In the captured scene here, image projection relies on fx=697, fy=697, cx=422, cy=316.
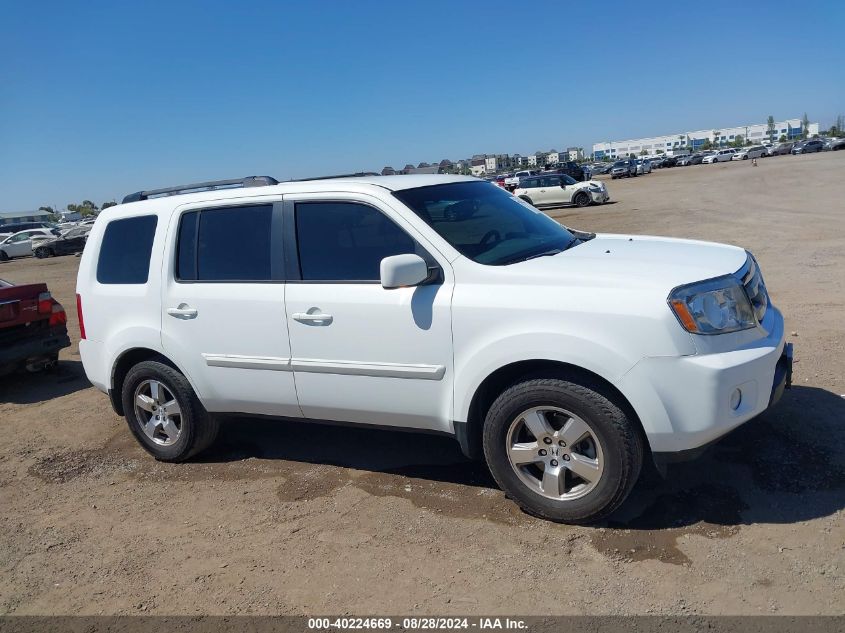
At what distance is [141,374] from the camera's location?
5.16m

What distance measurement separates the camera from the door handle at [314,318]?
167 inches

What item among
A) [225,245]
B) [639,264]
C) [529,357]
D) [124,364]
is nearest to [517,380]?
[529,357]

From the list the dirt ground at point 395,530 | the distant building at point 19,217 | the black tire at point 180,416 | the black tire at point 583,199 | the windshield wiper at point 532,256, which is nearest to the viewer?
the dirt ground at point 395,530

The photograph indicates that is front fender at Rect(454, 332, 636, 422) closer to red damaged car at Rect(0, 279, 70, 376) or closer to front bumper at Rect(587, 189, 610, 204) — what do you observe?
red damaged car at Rect(0, 279, 70, 376)

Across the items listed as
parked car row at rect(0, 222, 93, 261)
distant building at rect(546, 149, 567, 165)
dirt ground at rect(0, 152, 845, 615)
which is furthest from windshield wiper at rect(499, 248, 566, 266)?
distant building at rect(546, 149, 567, 165)

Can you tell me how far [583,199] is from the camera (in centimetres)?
3086

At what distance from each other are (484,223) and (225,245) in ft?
5.79

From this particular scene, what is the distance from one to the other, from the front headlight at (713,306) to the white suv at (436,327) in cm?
1

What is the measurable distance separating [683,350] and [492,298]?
101 centimetres

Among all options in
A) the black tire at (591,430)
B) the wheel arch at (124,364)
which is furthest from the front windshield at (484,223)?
the wheel arch at (124,364)

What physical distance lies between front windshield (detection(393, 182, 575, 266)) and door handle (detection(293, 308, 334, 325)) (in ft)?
2.74

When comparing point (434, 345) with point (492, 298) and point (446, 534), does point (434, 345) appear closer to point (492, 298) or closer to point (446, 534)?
point (492, 298)

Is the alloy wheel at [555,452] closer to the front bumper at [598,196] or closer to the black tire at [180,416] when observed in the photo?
the black tire at [180,416]

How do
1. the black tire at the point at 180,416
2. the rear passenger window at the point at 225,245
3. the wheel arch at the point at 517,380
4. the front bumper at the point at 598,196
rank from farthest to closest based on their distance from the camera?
the front bumper at the point at 598,196 < the black tire at the point at 180,416 < the rear passenger window at the point at 225,245 < the wheel arch at the point at 517,380
